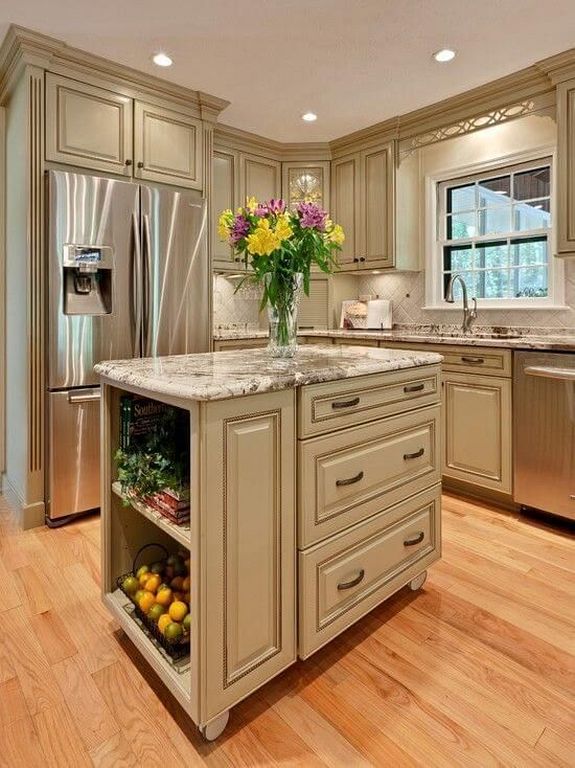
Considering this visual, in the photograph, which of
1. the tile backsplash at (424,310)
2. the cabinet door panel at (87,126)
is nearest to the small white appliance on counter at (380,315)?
the tile backsplash at (424,310)

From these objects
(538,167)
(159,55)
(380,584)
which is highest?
(159,55)

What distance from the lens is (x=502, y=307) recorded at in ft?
11.9

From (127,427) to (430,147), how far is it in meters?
3.52

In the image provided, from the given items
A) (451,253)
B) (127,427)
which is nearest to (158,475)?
(127,427)

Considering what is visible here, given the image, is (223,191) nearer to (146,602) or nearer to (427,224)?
(427,224)

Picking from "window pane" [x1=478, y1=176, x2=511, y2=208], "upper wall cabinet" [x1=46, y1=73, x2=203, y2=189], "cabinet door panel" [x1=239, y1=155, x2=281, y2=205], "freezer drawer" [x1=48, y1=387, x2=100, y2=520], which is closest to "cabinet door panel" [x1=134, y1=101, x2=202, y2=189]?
"upper wall cabinet" [x1=46, y1=73, x2=203, y2=189]

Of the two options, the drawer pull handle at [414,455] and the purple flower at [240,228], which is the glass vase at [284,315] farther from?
the drawer pull handle at [414,455]

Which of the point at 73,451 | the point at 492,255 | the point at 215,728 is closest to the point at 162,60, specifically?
the point at 73,451

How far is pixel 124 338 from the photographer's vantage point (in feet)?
9.47

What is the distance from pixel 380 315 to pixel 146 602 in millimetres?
3287

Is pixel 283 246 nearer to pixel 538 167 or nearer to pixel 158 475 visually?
pixel 158 475

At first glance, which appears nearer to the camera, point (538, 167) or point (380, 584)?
point (380, 584)

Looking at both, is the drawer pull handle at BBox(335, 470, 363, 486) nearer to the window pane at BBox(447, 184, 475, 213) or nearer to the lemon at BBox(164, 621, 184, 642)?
the lemon at BBox(164, 621, 184, 642)

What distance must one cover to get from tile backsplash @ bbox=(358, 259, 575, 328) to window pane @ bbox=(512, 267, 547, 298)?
161 millimetres
